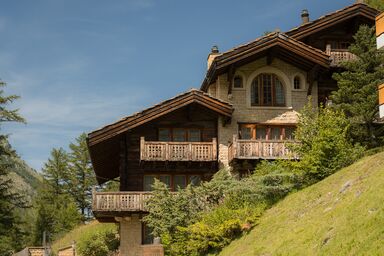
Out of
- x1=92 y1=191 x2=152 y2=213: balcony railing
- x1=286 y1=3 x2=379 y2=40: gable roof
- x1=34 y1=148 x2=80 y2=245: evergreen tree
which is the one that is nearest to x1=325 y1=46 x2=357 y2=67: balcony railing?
x1=286 y1=3 x2=379 y2=40: gable roof

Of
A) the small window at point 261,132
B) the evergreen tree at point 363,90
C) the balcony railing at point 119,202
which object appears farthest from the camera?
the small window at point 261,132

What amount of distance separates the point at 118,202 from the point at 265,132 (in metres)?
9.17

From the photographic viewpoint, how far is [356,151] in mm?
25656

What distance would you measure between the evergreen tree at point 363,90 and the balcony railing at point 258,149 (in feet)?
11.8

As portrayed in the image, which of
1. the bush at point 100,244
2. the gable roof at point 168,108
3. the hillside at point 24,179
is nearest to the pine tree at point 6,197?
the bush at point 100,244

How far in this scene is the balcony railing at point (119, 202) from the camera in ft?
104

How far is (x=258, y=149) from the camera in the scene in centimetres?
3275

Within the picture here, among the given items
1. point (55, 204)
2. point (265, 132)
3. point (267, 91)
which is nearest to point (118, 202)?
point (265, 132)

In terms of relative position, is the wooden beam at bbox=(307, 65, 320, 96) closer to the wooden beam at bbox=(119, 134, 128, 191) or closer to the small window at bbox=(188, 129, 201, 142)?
the small window at bbox=(188, 129, 201, 142)

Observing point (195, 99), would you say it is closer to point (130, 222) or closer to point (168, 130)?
point (168, 130)

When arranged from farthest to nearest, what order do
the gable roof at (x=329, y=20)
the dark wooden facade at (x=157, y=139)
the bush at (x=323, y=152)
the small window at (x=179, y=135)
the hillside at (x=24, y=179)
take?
the hillside at (x=24, y=179) → the gable roof at (x=329, y=20) → the small window at (x=179, y=135) → the dark wooden facade at (x=157, y=139) → the bush at (x=323, y=152)

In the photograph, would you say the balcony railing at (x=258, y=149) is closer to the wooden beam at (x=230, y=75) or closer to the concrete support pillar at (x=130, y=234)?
the wooden beam at (x=230, y=75)

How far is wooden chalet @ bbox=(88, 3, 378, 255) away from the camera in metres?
32.9

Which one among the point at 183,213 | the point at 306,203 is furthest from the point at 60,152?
the point at 306,203
